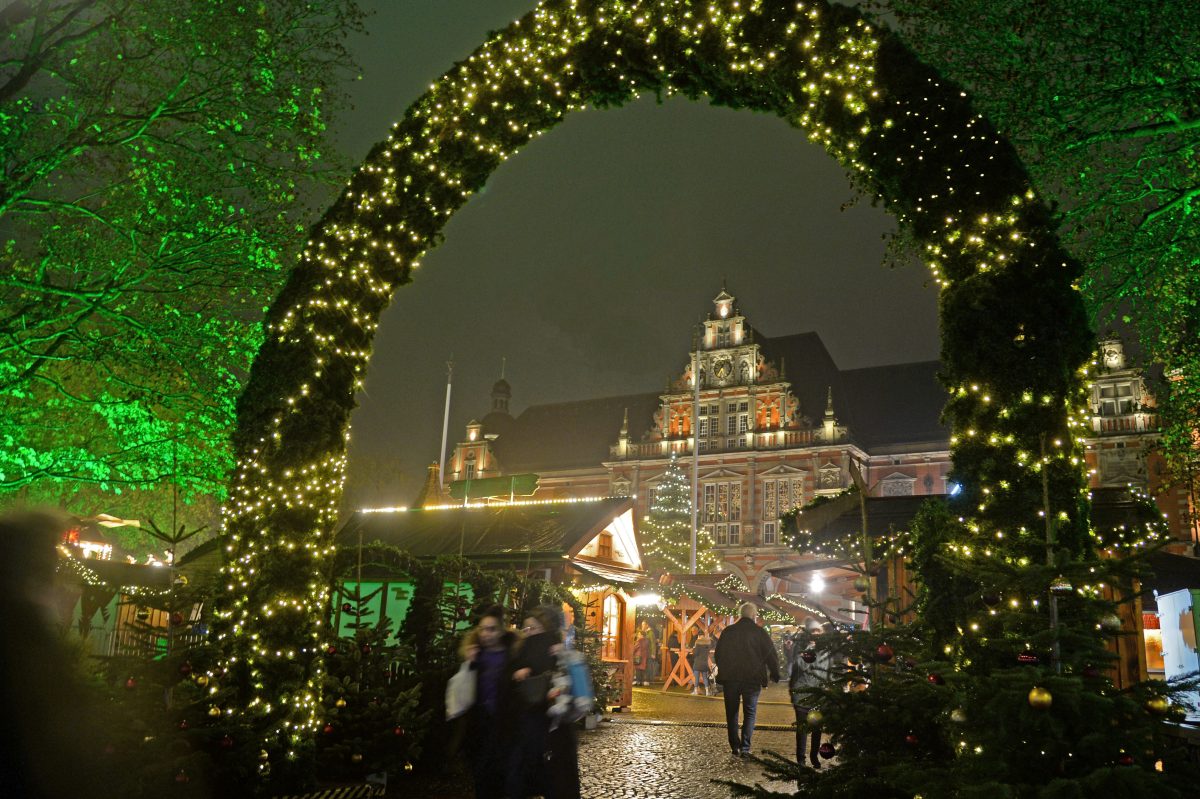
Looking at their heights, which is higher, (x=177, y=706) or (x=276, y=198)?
(x=276, y=198)

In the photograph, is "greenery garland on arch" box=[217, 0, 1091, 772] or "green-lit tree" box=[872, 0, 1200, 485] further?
"green-lit tree" box=[872, 0, 1200, 485]

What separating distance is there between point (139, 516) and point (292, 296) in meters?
30.1

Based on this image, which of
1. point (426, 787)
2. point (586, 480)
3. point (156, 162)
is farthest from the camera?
point (586, 480)

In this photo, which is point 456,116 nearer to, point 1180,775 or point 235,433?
point 235,433

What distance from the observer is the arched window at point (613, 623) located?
18734 mm

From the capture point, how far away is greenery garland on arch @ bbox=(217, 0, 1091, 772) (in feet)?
18.9

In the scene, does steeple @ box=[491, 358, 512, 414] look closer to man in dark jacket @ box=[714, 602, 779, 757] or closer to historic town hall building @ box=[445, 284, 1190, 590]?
historic town hall building @ box=[445, 284, 1190, 590]

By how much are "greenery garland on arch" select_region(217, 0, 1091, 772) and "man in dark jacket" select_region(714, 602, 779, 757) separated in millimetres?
5026

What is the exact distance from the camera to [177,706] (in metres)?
6.00

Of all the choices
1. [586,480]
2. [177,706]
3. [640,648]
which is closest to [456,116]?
[177,706]

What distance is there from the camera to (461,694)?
577 cm

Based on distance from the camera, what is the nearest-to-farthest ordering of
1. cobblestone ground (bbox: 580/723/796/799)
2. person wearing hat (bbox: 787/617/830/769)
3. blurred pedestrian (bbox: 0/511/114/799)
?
1. blurred pedestrian (bbox: 0/511/114/799)
2. person wearing hat (bbox: 787/617/830/769)
3. cobblestone ground (bbox: 580/723/796/799)

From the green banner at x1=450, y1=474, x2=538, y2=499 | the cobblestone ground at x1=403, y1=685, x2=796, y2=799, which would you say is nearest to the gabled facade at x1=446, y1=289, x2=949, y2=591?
the green banner at x1=450, y1=474, x2=538, y2=499

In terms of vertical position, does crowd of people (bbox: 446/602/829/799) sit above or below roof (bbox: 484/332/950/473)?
below
